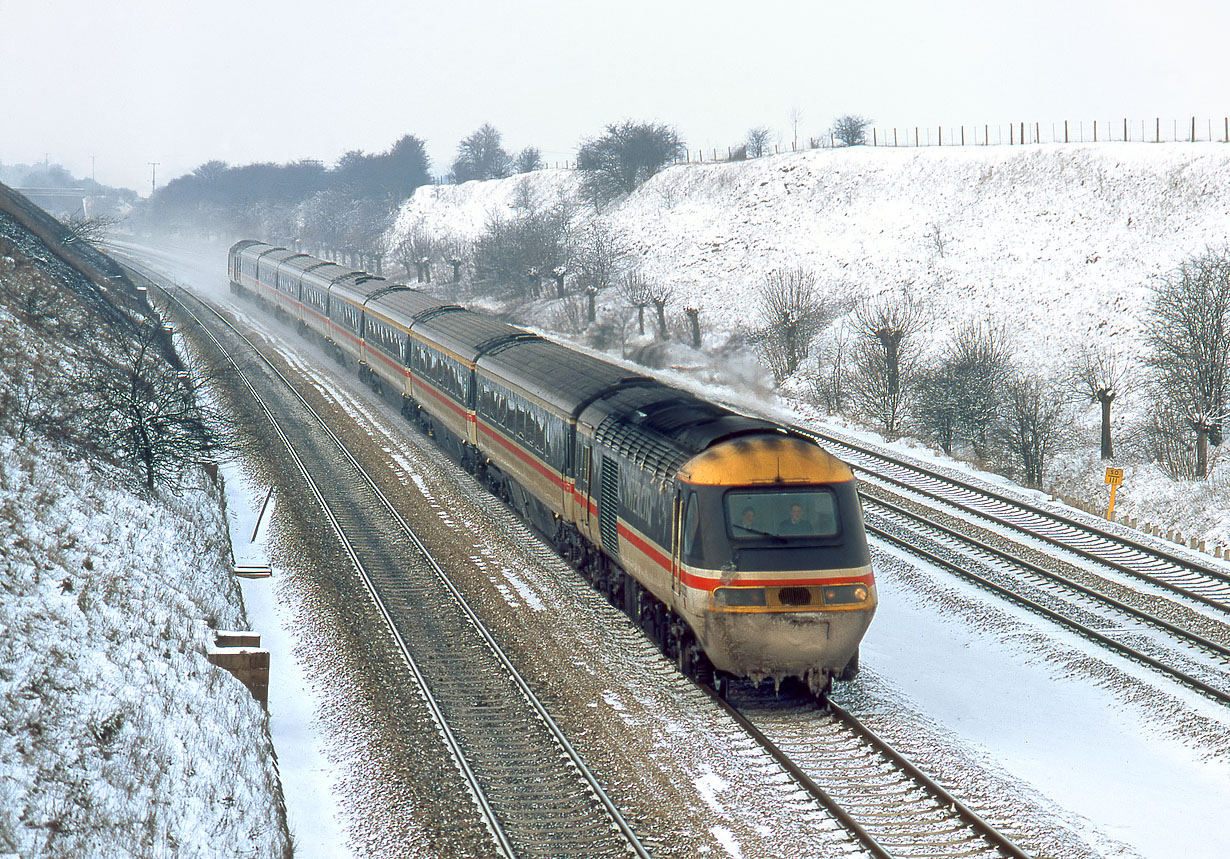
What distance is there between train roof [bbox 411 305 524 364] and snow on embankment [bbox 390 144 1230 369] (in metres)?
31.9

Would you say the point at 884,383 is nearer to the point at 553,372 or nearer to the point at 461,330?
the point at 461,330

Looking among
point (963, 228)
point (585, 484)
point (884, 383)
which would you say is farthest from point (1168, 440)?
point (585, 484)

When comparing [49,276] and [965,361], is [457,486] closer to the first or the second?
[49,276]

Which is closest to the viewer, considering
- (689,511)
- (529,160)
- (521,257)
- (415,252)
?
(689,511)

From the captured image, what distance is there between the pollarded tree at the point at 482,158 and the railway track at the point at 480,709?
128922 mm

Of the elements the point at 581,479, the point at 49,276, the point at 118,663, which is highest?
the point at 49,276

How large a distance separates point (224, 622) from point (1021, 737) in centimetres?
1141

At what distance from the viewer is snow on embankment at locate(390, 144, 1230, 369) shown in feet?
183

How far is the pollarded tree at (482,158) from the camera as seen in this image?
485ft

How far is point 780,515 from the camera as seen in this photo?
13031 millimetres

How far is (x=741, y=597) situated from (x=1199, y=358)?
33706mm

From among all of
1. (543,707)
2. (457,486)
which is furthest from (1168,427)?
(543,707)

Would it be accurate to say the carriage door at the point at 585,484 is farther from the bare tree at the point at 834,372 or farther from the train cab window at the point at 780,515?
the bare tree at the point at 834,372

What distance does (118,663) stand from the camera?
13.9 m
